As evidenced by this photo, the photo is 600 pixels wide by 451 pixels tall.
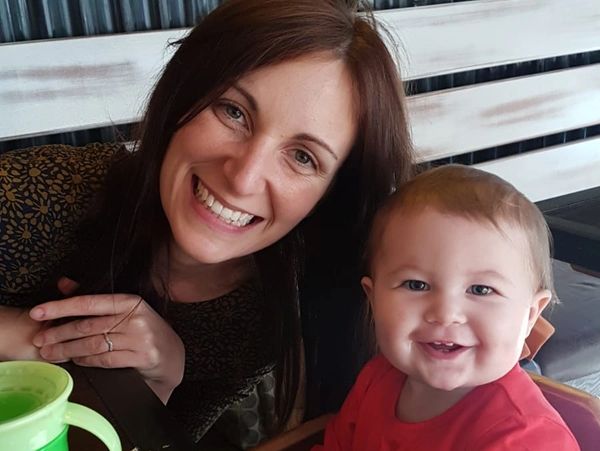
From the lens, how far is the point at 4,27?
1690 mm

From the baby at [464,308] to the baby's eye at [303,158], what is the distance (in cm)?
16

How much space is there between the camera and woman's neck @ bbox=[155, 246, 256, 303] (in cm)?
134

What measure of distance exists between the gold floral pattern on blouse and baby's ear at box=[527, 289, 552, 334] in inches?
30.0

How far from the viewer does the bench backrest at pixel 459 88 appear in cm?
179

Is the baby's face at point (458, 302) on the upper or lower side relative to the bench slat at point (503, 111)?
upper

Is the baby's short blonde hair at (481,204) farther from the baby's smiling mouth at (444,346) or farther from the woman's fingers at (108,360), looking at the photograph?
the woman's fingers at (108,360)

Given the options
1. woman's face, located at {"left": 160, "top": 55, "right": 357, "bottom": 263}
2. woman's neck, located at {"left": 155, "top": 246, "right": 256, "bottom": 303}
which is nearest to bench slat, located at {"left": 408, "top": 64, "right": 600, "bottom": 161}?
woman's neck, located at {"left": 155, "top": 246, "right": 256, "bottom": 303}

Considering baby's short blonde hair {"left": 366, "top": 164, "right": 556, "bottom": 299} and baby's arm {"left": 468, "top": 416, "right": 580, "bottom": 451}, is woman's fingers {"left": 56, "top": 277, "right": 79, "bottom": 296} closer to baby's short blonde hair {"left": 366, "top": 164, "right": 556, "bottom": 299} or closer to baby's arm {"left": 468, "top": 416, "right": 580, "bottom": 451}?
baby's short blonde hair {"left": 366, "top": 164, "right": 556, "bottom": 299}

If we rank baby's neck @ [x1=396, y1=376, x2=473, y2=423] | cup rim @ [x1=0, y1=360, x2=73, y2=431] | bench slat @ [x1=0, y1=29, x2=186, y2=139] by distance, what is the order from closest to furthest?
cup rim @ [x1=0, y1=360, x2=73, y2=431], baby's neck @ [x1=396, y1=376, x2=473, y2=423], bench slat @ [x1=0, y1=29, x2=186, y2=139]

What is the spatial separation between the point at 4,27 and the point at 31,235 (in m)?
0.68

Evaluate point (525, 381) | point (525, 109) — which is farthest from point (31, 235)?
point (525, 109)

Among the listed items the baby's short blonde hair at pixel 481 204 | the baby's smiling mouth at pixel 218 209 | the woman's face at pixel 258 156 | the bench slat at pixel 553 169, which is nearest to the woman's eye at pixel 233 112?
the woman's face at pixel 258 156

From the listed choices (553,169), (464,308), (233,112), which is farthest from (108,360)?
(553,169)

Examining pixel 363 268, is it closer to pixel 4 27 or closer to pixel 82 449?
pixel 82 449
